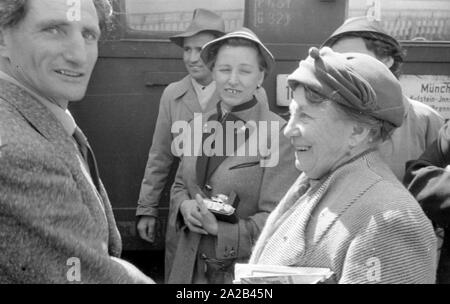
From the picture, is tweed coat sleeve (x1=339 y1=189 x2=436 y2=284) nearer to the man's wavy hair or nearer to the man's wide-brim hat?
the man's wavy hair

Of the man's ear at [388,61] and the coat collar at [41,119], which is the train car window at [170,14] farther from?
the coat collar at [41,119]

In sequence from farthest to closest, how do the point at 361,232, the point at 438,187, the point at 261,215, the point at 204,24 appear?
the point at 204,24
the point at 261,215
the point at 438,187
the point at 361,232

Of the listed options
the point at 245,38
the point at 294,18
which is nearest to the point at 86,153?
the point at 245,38

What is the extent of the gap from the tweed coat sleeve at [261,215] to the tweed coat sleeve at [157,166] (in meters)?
0.86

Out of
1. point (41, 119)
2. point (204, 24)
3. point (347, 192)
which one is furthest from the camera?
point (204, 24)

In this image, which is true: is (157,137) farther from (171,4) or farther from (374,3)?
(374,3)

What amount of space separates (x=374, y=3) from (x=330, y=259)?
2.29 m

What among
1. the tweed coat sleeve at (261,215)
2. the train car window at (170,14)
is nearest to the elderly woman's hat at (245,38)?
the tweed coat sleeve at (261,215)

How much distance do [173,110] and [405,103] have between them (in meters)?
1.37

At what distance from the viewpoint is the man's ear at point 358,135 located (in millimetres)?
1675

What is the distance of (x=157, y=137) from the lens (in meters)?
3.22

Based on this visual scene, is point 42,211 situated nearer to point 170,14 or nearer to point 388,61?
point 388,61

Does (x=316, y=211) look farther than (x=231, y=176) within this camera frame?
No

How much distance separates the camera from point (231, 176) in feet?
8.29
